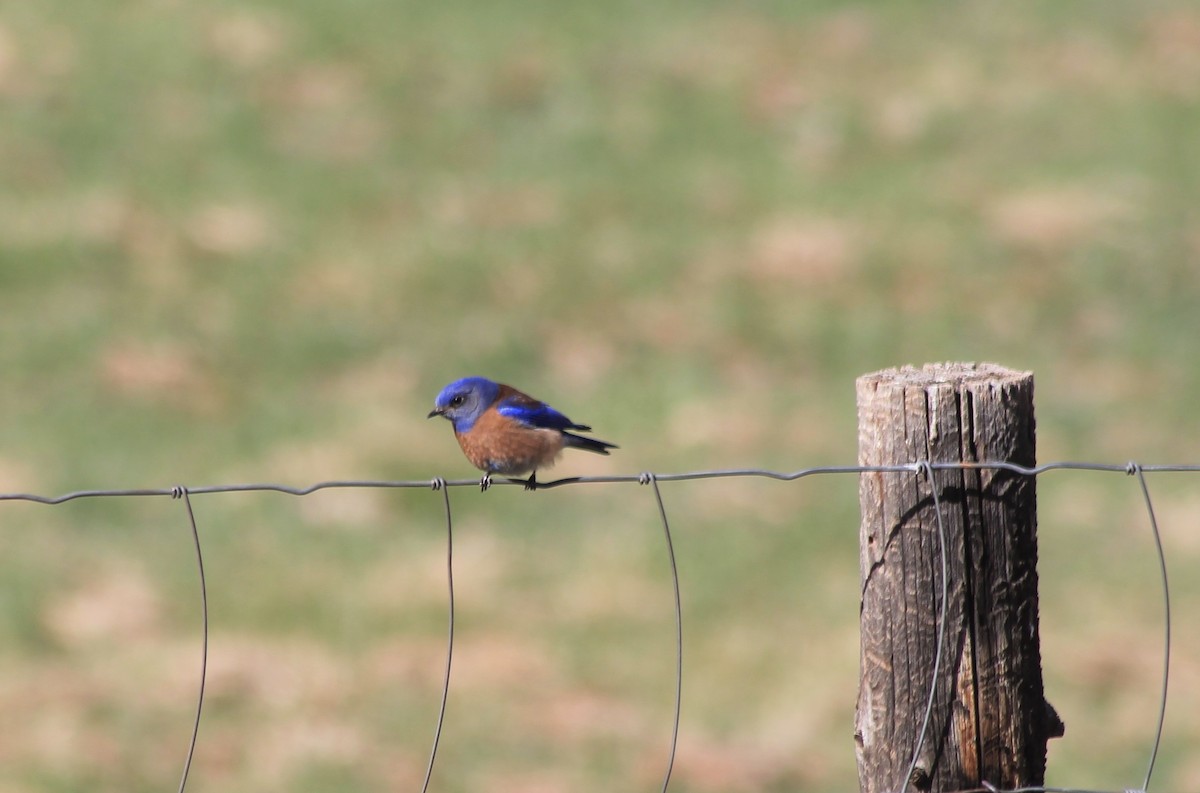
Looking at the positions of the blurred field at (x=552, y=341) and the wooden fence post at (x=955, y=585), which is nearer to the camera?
the wooden fence post at (x=955, y=585)

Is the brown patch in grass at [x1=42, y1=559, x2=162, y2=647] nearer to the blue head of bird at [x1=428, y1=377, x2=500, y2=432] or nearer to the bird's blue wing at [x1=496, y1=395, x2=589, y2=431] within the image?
the blue head of bird at [x1=428, y1=377, x2=500, y2=432]

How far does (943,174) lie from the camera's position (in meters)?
16.8

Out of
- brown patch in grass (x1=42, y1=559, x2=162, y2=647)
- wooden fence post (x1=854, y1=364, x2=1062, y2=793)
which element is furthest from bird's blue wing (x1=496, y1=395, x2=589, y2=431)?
Answer: brown patch in grass (x1=42, y1=559, x2=162, y2=647)

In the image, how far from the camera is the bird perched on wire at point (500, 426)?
5.96 m

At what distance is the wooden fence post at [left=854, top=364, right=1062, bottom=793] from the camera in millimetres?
3244

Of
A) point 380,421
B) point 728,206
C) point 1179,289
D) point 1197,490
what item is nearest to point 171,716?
point 380,421

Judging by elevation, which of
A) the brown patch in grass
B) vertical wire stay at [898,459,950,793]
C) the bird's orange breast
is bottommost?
vertical wire stay at [898,459,950,793]

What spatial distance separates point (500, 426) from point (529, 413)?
139 mm

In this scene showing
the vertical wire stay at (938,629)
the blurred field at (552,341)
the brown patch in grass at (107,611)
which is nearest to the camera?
the vertical wire stay at (938,629)

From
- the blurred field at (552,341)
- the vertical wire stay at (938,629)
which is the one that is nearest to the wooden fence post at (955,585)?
the vertical wire stay at (938,629)

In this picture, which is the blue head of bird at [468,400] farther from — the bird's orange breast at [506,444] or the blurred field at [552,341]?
the blurred field at [552,341]

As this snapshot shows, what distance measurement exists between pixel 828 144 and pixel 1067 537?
764 centimetres

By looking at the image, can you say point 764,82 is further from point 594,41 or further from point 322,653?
point 322,653

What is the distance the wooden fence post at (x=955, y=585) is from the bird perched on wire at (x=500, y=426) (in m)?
2.74
